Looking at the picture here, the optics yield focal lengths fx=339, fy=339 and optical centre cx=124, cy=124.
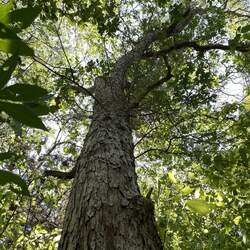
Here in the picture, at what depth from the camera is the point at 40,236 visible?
3773 millimetres

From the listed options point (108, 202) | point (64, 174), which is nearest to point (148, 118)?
point (64, 174)

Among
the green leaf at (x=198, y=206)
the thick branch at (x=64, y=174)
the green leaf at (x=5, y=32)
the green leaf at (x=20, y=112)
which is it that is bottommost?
the green leaf at (x=20, y=112)

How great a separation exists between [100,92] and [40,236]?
213 cm

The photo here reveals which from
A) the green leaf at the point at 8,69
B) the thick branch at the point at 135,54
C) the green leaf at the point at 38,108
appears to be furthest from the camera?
the thick branch at the point at 135,54

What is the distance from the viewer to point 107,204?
1.98 m

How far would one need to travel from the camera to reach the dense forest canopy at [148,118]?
932 millimetres

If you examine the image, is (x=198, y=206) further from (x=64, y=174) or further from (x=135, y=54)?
(x=135, y=54)

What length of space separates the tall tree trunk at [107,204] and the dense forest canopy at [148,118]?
17cm

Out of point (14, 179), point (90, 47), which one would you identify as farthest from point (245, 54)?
point (14, 179)

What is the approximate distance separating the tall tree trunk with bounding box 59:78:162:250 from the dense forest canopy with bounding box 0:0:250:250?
175 millimetres

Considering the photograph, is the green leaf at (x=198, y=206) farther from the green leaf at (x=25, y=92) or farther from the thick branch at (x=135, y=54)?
the thick branch at (x=135, y=54)

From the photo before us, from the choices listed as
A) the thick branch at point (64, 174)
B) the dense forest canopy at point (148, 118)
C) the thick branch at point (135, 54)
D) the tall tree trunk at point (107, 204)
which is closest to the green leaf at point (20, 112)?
the dense forest canopy at point (148, 118)

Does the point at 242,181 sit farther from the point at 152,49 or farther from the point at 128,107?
the point at 152,49

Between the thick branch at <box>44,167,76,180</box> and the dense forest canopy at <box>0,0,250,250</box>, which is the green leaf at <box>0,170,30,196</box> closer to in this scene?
the dense forest canopy at <box>0,0,250,250</box>
